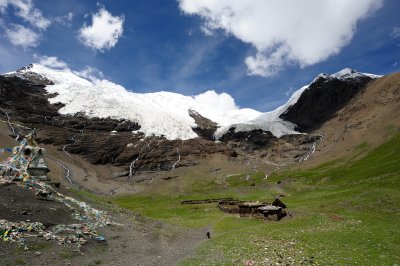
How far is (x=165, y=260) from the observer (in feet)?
115

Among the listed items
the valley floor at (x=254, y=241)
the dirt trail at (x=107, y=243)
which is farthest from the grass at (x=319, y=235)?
the dirt trail at (x=107, y=243)

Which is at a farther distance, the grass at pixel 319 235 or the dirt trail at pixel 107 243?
the dirt trail at pixel 107 243

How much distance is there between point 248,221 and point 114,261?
109ft

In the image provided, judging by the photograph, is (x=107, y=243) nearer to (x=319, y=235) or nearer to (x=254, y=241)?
(x=254, y=241)

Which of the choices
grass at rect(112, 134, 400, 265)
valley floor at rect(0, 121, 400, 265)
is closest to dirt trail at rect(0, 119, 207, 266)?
valley floor at rect(0, 121, 400, 265)

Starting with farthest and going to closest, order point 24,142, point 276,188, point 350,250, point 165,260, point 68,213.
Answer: point 276,188 < point 24,142 < point 68,213 < point 165,260 < point 350,250

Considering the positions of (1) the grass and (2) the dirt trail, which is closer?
(1) the grass

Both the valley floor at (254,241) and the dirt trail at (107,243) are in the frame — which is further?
the dirt trail at (107,243)

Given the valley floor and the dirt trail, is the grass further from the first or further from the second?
the dirt trail

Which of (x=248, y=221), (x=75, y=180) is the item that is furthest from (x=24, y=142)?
(x=75, y=180)

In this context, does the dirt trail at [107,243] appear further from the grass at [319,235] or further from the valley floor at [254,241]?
the grass at [319,235]

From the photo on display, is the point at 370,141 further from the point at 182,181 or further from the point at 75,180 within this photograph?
the point at 75,180

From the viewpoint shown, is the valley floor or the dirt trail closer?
the valley floor

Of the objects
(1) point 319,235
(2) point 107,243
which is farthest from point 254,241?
(2) point 107,243
